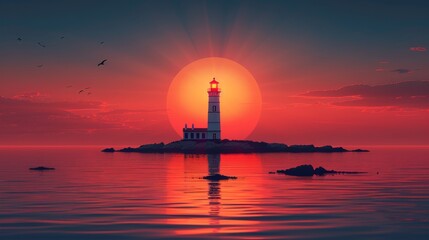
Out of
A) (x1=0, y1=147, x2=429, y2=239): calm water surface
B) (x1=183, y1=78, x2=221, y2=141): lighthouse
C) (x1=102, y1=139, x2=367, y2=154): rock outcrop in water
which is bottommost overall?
(x1=0, y1=147, x2=429, y2=239): calm water surface

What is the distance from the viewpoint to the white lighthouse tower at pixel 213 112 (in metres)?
162

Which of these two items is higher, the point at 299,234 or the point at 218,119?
the point at 218,119

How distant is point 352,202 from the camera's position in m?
46.9

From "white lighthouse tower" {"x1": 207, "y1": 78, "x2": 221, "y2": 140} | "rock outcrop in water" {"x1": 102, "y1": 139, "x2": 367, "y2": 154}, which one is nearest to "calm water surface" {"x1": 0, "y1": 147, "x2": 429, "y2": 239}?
"white lighthouse tower" {"x1": 207, "y1": 78, "x2": 221, "y2": 140}

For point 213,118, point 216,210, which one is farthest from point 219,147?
point 216,210

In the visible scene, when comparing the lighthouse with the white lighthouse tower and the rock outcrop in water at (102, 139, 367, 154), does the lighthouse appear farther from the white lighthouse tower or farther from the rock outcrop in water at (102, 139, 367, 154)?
the rock outcrop in water at (102, 139, 367, 154)

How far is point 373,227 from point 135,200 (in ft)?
66.2

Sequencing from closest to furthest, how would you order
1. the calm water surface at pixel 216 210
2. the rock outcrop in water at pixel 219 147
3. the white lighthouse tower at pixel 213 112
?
the calm water surface at pixel 216 210, the white lighthouse tower at pixel 213 112, the rock outcrop in water at pixel 219 147

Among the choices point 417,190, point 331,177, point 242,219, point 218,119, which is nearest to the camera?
point 242,219

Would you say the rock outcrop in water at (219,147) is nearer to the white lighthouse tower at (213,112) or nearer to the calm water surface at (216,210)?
the white lighthouse tower at (213,112)

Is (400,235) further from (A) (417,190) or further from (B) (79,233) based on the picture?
(A) (417,190)

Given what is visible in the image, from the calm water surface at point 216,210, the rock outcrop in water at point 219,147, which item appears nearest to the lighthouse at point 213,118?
the rock outcrop in water at point 219,147

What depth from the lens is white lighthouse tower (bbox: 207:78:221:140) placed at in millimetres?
162500

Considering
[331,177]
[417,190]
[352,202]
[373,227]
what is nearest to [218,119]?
[331,177]
